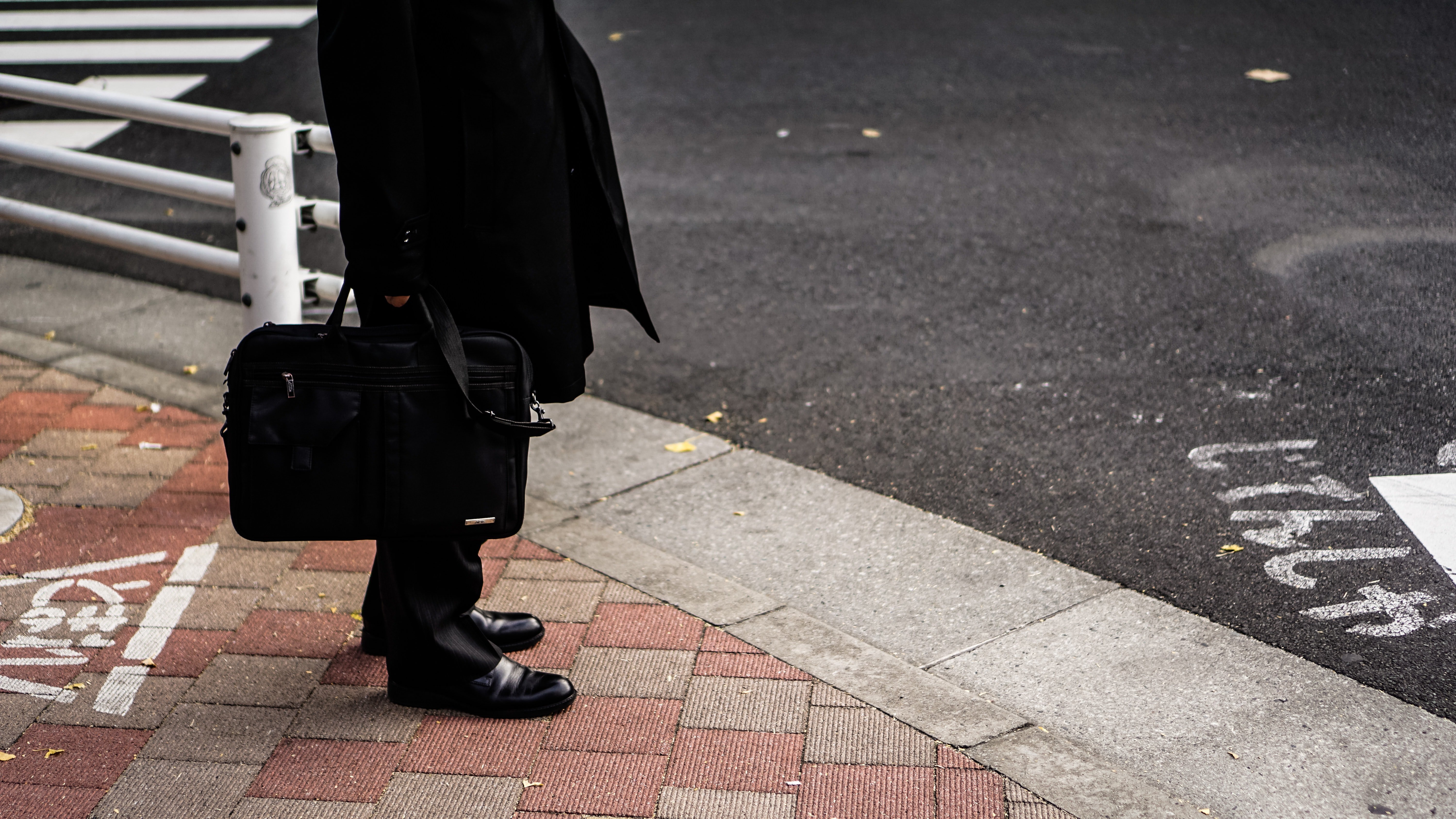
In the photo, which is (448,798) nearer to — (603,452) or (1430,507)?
(603,452)

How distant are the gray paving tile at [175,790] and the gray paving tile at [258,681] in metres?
0.25

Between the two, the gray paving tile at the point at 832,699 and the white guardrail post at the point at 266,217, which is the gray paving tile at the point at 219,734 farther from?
the white guardrail post at the point at 266,217

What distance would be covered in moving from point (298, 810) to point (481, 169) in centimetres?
139

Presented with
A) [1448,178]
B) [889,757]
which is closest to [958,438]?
[889,757]

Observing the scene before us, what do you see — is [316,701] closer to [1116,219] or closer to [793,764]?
[793,764]

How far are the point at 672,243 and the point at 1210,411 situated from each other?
9.70ft

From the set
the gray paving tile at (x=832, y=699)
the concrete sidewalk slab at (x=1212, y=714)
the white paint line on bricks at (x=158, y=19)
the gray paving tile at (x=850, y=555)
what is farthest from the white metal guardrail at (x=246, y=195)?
the white paint line on bricks at (x=158, y=19)

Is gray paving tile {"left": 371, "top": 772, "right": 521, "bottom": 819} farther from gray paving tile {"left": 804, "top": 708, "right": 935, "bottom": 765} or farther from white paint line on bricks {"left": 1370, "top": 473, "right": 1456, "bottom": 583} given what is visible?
white paint line on bricks {"left": 1370, "top": 473, "right": 1456, "bottom": 583}

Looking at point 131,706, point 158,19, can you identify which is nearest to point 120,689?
point 131,706

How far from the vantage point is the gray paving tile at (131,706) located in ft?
10.3

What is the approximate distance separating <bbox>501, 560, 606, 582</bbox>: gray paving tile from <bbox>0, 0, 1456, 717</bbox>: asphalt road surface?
1.09m

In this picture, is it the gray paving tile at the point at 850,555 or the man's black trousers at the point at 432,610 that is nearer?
the man's black trousers at the point at 432,610

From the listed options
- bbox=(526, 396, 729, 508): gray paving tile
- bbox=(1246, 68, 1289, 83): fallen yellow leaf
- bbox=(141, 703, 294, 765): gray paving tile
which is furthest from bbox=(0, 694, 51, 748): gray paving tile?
bbox=(1246, 68, 1289, 83): fallen yellow leaf

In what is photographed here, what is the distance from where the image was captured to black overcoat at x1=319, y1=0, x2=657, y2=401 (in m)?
2.61
